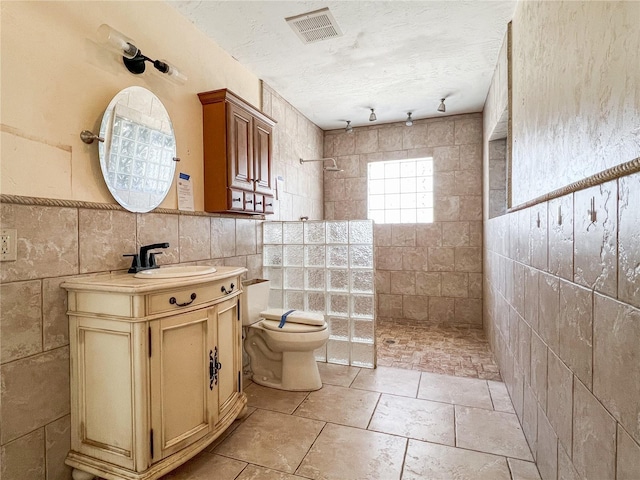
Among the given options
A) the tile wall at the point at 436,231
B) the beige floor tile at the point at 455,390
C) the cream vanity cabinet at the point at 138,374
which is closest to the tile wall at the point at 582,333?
the beige floor tile at the point at 455,390

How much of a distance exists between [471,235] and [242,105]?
3.08 m

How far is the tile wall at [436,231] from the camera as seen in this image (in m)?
4.12

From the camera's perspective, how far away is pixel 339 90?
343 cm

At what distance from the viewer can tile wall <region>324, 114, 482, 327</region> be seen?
4117 mm

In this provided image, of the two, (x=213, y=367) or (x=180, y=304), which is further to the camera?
(x=213, y=367)

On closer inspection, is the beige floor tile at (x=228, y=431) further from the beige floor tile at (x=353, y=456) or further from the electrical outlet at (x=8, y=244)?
the electrical outlet at (x=8, y=244)

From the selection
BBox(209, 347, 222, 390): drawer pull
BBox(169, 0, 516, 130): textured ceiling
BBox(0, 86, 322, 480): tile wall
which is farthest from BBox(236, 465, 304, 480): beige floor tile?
BBox(169, 0, 516, 130): textured ceiling

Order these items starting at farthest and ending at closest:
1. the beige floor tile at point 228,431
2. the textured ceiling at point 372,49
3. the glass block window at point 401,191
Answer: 1. the glass block window at point 401,191
2. the textured ceiling at point 372,49
3. the beige floor tile at point 228,431

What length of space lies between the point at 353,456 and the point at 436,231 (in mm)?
3121

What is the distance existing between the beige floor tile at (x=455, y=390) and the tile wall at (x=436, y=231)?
5.45 ft

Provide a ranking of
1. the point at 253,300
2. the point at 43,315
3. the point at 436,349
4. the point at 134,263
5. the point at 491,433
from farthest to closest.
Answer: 1. the point at 436,349
2. the point at 253,300
3. the point at 491,433
4. the point at 134,263
5. the point at 43,315

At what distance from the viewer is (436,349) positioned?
334 centimetres

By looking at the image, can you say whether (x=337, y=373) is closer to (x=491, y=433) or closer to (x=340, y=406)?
(x=340, y=406)

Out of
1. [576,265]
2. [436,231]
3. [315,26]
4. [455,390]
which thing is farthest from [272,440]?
[436,231]
